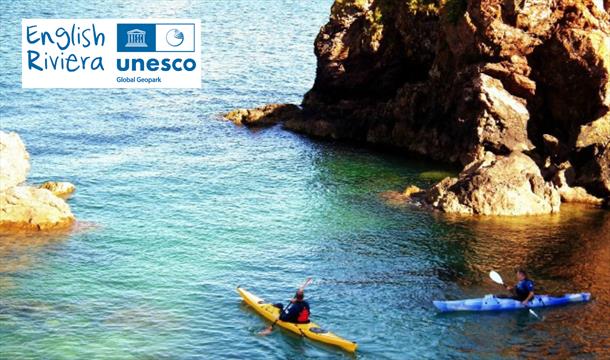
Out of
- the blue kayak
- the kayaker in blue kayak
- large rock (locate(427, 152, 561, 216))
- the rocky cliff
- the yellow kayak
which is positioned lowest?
the yellow kayak

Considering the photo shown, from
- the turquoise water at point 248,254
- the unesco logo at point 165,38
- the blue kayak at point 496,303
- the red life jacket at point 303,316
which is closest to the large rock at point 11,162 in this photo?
the turquoise water at point 248,254

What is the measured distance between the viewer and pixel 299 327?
1742 inches

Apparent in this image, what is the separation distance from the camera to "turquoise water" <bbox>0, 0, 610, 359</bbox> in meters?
44.1

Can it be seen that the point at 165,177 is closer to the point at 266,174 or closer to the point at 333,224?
the point at 266,174

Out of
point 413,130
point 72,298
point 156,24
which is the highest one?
point 156,24

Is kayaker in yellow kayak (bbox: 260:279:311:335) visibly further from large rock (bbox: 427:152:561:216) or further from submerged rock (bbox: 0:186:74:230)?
large rock (bbox: 427:152:561:216)

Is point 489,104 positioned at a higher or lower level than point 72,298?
higher

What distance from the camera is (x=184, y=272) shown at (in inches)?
2095

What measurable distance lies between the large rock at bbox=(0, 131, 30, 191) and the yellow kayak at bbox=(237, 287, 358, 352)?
2333 centimetres

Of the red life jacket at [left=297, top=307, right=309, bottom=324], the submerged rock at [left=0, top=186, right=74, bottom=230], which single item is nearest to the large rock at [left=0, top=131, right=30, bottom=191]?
the submerged rock at [left=0, top=186, right=74, bottom=230]

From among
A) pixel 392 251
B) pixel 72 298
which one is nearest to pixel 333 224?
pixel 392 251

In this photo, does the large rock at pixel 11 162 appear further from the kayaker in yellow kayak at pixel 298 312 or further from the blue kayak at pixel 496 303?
the blue kayak at pixel 496 303

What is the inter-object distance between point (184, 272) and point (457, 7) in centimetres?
3822

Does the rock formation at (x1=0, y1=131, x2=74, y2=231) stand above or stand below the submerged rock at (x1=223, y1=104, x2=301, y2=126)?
below
